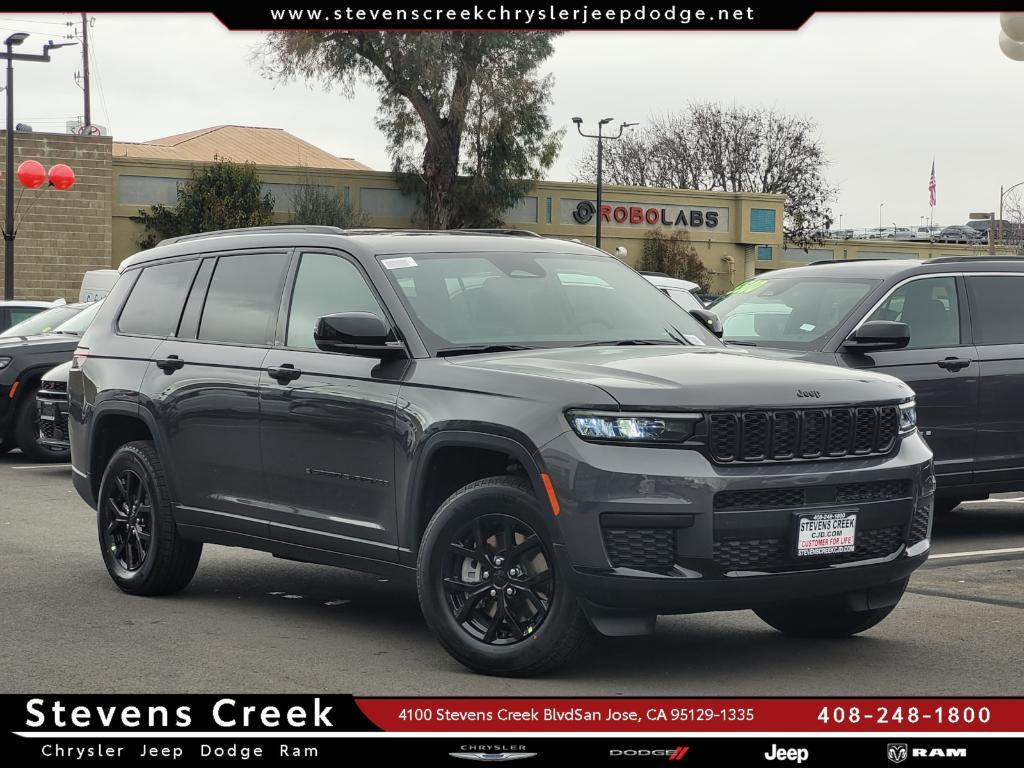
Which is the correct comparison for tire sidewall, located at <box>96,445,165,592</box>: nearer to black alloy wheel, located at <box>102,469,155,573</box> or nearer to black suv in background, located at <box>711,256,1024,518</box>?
black alloy wheel, located at <box>102,469,155,573</box>

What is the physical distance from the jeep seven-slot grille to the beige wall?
143 ft

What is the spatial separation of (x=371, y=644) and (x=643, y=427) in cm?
189

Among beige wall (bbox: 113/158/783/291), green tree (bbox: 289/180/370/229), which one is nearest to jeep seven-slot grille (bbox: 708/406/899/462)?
beige wall (bbox: 113/158/783/291)

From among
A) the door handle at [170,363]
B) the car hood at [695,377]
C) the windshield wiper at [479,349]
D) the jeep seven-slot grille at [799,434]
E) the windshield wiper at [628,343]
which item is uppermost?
the windshield wiper at [628,343]

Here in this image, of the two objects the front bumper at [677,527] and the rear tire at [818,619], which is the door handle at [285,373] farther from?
the rear tire at [818,619]

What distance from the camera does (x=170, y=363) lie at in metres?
8.07

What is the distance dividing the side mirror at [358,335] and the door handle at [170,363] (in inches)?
61.0

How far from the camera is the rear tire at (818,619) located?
688 centimetres

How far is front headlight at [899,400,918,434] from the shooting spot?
251 inches

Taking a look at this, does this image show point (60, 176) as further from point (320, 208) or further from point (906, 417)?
point (906, 417)

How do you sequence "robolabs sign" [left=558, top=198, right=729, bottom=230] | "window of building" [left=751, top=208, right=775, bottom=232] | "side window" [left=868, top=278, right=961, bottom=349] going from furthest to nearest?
"window of building" [left=751, top=208, right=775, bottom=232]
"robolabs sign" [left=558, top=198, right=729, bottom=230]
"side window" [left=868, top=278, right=961, bottom=349]
